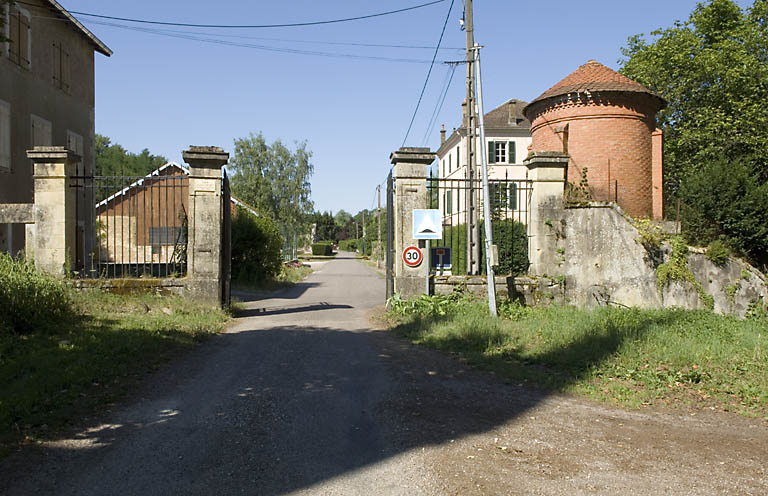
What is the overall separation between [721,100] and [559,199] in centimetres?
2078

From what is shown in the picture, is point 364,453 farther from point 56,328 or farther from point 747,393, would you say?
point 56,328

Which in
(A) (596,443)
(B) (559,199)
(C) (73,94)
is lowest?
(A) (596,443)

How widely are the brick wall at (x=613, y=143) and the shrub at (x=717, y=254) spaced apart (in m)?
10.1

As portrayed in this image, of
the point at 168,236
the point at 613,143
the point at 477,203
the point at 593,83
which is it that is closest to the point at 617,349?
the point at 477,203

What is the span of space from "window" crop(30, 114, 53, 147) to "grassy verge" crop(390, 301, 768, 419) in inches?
552

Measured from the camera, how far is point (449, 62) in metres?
17.5

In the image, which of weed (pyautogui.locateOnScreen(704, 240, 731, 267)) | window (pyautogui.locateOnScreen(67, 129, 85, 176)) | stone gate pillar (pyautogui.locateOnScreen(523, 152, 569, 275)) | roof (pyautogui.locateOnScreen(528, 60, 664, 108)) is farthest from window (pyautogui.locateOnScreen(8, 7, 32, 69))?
weed (pyautogui.locateOnScreen(704, 240, 731, 267))

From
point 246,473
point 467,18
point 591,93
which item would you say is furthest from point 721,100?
point 246,473

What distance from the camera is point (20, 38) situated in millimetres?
17141

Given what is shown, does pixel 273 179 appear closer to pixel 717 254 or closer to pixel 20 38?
pixel 20 38

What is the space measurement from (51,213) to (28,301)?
3278 mm

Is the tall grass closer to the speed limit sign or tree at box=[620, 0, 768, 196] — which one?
the speed limit sign

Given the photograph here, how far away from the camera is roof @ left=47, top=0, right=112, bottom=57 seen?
18.4 metres

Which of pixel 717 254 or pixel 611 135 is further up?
pixel 611 135
